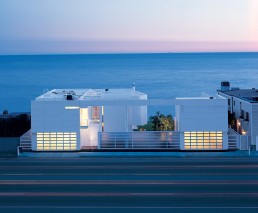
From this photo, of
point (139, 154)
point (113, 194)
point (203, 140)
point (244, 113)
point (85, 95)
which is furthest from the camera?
point (85, 95)

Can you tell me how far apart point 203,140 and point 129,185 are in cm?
1244

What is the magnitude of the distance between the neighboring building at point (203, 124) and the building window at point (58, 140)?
23.0ft

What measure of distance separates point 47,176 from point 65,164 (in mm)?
4041

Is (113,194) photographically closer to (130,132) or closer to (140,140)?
(130,132)

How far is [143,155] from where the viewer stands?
113ft

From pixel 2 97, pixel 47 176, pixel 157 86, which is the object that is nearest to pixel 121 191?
pixel 47 176

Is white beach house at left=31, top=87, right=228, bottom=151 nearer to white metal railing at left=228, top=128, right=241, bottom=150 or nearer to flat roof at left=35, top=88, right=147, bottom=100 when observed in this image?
white metal railing at left=228, top=128, right=241, bottom=150

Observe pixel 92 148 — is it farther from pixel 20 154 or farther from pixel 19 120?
pixel 19 120

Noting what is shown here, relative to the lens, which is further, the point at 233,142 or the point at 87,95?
the point at 87,95

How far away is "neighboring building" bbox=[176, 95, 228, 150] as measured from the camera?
35.9m

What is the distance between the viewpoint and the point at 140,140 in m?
36.8

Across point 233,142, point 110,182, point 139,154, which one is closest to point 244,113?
point 233,142

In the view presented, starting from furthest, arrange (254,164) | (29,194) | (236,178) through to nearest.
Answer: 1. (254,164)
2. (236,178)
3. (29,194)

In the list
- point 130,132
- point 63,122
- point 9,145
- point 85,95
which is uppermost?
point 85,95
